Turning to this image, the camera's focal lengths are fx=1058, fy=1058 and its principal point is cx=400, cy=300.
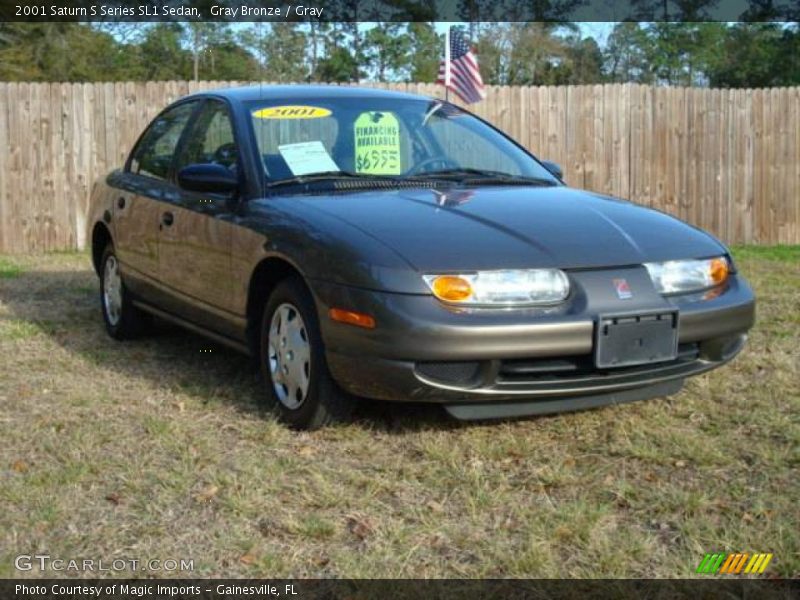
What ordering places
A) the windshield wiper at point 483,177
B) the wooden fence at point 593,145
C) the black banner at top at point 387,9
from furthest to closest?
the black banner at top at point 387,9 < the wooden fence at point 593,145 < the windshield wiper at point 483,177

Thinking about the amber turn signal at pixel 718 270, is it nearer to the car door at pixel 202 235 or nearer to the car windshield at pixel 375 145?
the car windshield at pixel 375 145

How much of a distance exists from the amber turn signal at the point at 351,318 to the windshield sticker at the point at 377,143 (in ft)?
3.70

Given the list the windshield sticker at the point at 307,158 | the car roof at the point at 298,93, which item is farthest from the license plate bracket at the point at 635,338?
the car roof at the point at 298,93

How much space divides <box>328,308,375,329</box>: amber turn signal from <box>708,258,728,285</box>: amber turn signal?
1515mm

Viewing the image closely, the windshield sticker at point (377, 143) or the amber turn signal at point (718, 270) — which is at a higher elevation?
the windshield sticker at point (377, 143)

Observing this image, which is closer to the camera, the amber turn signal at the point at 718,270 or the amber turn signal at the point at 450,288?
the amber turn signal at the point at 450,288

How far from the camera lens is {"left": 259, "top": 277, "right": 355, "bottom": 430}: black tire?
4387 millimetres

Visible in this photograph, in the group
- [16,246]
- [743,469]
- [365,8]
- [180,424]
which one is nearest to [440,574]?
[743,469]

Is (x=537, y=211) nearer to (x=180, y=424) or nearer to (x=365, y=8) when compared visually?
(x=180, y=424)

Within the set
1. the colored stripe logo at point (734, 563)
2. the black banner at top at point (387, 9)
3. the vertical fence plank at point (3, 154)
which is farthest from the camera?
the black banner at top at point (387, 9)

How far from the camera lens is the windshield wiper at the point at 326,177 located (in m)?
5.00

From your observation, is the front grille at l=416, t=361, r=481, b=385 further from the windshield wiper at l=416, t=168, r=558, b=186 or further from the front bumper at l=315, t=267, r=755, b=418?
the windshield wiper at l=416, t=168, r=558, b=186

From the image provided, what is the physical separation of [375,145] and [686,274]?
5.69 ft

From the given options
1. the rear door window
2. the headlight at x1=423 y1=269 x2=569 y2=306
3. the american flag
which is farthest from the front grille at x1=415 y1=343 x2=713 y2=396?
the american flag
